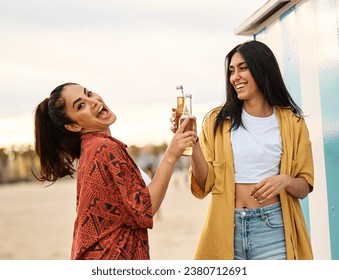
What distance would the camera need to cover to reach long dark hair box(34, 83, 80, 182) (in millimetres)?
2395

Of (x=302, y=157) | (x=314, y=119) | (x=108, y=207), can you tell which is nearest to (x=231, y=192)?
(x=302, y=157)

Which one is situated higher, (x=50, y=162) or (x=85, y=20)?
(x=85, y=20)

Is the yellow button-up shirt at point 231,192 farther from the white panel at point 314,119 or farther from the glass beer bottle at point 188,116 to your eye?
the white panel at point 314,119

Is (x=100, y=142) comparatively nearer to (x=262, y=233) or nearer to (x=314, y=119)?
(x=262, y=233)

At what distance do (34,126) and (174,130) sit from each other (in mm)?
577

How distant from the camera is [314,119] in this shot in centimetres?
335

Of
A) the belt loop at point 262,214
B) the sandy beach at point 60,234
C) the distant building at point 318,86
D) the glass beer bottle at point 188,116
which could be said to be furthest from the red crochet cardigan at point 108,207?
the sandy beach at point 60,234

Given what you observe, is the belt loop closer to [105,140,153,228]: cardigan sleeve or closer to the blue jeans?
the blue jeans

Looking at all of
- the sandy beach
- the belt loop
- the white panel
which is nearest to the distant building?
the white panel

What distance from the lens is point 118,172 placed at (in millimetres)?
2182

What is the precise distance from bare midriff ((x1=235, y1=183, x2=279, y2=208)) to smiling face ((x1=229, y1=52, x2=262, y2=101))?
1.29ft

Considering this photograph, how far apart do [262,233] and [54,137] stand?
95 centimetres
